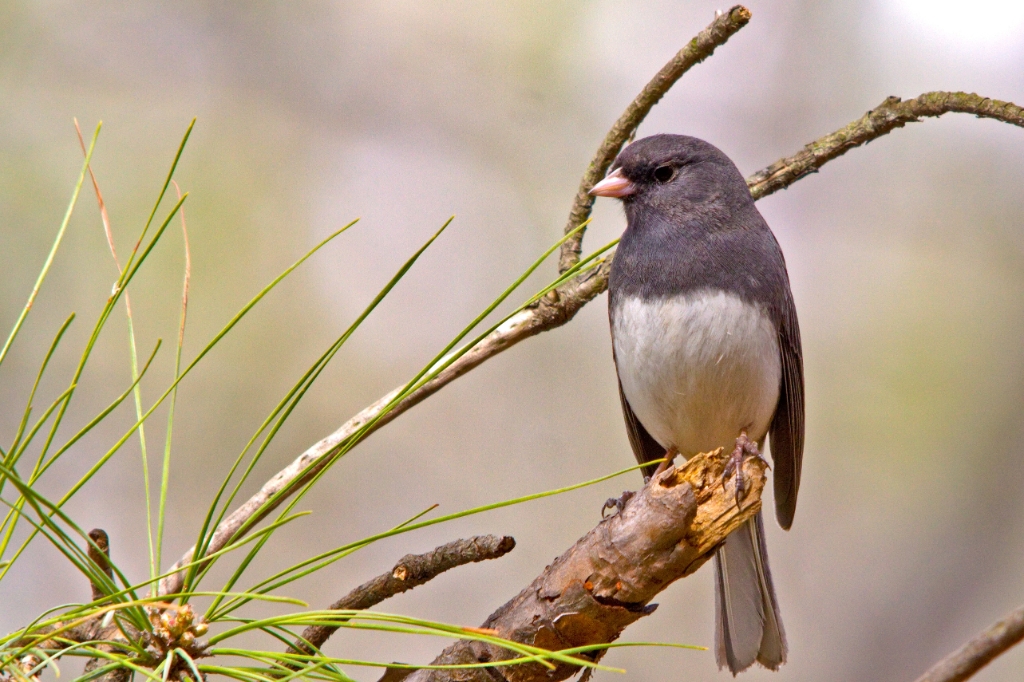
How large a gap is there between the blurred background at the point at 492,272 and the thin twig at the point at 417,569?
7.43 ft

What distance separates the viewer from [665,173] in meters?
2.30

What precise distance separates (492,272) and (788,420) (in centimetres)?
189

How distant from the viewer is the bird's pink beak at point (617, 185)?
7.25 feet

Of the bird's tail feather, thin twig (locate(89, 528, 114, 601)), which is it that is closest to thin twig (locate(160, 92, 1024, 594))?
thin twig (locate(89, 528, 114, 601))

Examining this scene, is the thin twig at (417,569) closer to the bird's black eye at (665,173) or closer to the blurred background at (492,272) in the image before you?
the bird's black eye at (665,173)

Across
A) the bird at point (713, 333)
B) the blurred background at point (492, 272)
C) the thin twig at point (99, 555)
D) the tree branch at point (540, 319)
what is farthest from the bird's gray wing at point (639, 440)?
the thin twig at point (99, 555)

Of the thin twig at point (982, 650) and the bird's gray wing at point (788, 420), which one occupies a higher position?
the bird's gray wing at point (788, 420)

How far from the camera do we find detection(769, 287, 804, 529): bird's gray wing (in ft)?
7.30

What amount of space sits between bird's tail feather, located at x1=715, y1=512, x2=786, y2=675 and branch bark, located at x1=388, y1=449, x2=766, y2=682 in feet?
3.13

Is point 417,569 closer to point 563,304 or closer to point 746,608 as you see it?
point 563,304

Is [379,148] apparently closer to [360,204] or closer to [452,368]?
[360,204]

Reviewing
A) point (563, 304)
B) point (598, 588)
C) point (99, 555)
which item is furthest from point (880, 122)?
point (99, 555)

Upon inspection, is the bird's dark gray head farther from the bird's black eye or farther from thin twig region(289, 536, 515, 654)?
thin twig region(289, 536, 515, 654)

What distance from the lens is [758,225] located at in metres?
2.22
